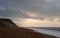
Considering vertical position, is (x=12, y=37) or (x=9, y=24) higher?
(x=9, y=24)

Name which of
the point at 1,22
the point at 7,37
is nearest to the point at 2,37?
the point at 7,37

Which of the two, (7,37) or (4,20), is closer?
(7,37)

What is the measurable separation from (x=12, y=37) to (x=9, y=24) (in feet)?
44.4

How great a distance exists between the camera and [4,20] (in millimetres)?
22438

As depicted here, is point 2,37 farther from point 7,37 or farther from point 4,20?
point 4,20

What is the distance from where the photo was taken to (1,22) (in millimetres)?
22016

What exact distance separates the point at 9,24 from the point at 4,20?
1036mm

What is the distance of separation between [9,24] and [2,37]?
45.6ft

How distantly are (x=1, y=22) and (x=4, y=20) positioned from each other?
0.61m

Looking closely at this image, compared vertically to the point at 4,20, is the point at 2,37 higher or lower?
lower

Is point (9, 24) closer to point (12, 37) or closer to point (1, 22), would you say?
point (1, 22)

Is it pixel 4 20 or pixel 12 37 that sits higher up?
pixel 4 20

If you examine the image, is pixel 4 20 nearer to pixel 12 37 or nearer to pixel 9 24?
pixel 9 24

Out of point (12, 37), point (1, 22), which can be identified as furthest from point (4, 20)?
point (12, 37)
